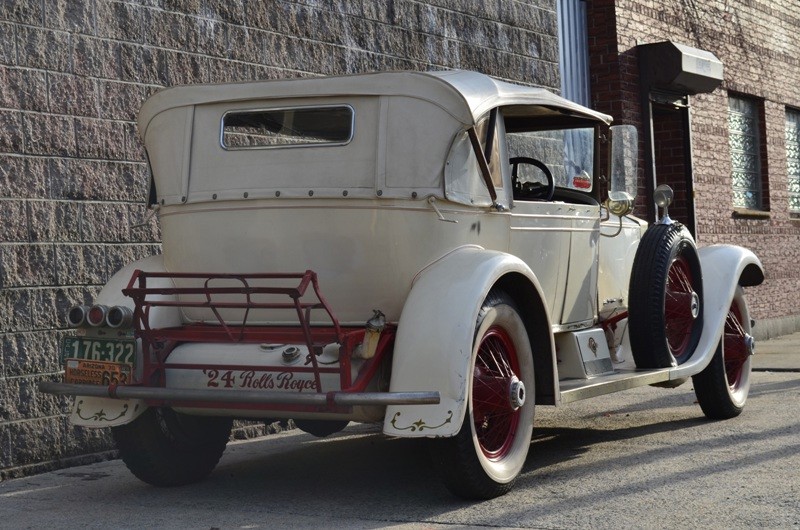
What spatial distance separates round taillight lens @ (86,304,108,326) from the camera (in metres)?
5.50

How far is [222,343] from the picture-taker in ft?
18.4

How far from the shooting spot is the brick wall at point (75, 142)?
6488 millimetres

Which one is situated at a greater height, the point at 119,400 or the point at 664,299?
the point at 664,299

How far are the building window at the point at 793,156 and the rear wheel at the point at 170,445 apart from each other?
11824 mm

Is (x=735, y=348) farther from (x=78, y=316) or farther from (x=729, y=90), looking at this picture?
(x=729, y=90)

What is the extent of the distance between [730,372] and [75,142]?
171 inches

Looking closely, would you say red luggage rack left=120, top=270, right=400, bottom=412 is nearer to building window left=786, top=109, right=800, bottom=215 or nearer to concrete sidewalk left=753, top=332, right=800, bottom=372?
concrete sidewalk left=753, top=332, right=800, bottom=372

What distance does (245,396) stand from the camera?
A: 5.20 meters

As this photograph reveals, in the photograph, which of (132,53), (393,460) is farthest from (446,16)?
(393,460)

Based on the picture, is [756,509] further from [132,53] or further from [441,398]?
[132,53]

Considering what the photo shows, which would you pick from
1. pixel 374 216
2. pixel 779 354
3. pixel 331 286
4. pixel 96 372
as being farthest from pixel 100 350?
pixel 779 354

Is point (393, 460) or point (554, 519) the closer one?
point (554, 519)

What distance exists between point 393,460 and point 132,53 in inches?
112

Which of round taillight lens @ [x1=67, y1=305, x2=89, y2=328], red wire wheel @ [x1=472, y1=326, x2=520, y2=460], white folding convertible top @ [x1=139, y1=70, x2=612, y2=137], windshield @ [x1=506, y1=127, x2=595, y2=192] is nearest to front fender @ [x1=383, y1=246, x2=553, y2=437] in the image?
red wire wheel @ [x1=472, y1=326, x2=520, y2=460]
